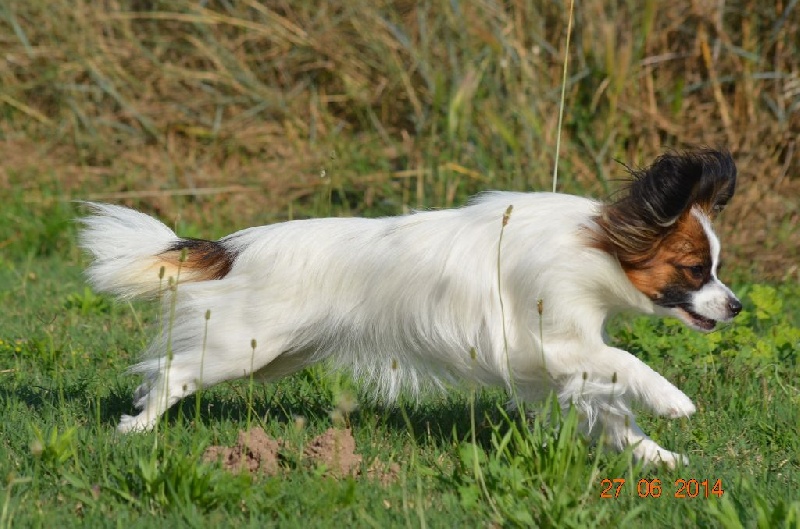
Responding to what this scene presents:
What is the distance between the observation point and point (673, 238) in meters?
4.14

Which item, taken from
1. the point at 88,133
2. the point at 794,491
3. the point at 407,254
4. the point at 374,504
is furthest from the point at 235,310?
the point at 88,133

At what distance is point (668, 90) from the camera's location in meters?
9.21

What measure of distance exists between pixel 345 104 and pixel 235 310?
232 inches

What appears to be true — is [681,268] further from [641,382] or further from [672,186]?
[641,382]

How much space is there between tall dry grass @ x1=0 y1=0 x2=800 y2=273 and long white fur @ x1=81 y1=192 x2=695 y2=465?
407cm

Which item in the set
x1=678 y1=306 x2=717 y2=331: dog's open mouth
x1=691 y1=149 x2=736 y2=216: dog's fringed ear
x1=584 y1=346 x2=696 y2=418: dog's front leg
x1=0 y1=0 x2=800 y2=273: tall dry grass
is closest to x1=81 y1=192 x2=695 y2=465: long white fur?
x1=584 y1=346 x2=696 y2=418: dog's front leg

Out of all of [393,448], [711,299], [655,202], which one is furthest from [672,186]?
[393,448]

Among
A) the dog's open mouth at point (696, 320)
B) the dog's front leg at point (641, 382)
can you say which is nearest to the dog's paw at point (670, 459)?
the dog's front leg at point (641, 382)

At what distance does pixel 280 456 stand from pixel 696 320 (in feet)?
5.39

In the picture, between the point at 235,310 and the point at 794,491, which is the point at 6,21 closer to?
the point at 235,310

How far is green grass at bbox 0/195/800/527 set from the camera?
3.52m

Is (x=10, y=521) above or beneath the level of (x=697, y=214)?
beneath

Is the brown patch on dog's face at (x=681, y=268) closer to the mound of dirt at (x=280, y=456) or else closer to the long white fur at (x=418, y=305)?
the long white fur at (x=418, y=305)
